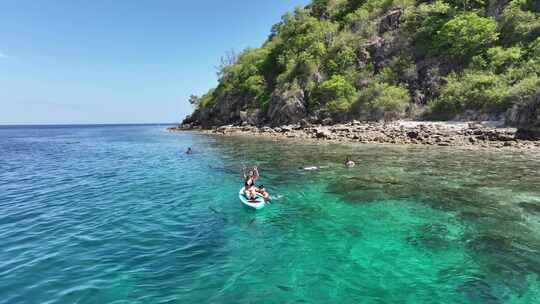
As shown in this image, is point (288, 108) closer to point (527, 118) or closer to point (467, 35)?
point (467, 35)

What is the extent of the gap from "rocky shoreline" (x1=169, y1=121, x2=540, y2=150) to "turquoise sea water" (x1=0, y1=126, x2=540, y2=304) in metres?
13.6

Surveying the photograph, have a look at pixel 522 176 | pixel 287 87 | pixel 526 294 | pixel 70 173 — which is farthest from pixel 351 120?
pixel 526 294

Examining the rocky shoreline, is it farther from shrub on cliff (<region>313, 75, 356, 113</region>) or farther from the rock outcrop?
shrub on cliff (<region>313, 75, 356, 113</region>)

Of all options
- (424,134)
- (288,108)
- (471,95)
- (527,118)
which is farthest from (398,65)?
(527,118)

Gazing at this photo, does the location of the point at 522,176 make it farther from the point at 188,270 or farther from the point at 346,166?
the point at 188,270

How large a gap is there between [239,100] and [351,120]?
3593cm

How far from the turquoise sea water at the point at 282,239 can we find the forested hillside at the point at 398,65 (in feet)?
85.3

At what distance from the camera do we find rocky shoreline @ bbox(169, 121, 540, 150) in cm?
3372

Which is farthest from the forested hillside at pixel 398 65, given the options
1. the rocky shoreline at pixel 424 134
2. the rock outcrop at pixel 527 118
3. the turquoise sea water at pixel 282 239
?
the turquoise sea water at pixel 282 239

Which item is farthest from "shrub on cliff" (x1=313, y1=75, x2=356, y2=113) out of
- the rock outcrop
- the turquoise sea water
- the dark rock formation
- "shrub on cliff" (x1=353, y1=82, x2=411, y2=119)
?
the turquoise sea water

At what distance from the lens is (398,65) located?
2183 inches

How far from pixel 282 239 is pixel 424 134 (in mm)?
34712

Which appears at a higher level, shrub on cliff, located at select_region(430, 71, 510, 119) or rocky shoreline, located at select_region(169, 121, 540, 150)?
shrub on cliff, located at select_region(430, 71, 510, 119)

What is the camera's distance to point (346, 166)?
976 inches
